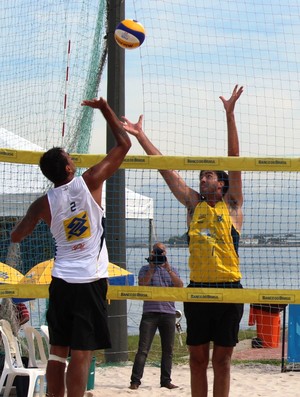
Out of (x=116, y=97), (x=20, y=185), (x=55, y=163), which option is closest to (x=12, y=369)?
(x=55, y=163)

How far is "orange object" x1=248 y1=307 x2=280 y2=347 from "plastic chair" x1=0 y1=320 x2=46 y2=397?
4340 mm

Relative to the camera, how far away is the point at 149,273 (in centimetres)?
977

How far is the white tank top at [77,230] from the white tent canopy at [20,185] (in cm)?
291

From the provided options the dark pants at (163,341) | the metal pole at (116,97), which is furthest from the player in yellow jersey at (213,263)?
the metal pole at (116,97)

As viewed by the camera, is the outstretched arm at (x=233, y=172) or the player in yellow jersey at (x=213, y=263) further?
the outstretched arm at (x=233, y=172)

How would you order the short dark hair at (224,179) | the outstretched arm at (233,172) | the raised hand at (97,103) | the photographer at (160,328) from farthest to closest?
the photographer at (160,328) → the short dark hair at (224,179) → the outstretched arm at (233,172) → the raised hand at (97,103)

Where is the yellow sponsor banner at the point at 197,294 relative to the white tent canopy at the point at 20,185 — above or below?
below

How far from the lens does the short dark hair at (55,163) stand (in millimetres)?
5684

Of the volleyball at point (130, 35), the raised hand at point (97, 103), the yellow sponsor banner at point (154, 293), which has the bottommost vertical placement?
the yellow sponsor banner at point (154, 293)

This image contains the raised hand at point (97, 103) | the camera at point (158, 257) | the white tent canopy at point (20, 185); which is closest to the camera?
the raised hand at point (97, 103)

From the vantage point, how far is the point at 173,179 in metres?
6.76

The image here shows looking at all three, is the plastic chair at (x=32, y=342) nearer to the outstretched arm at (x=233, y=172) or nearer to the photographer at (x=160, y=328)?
the photographer at (x=160, y=328)

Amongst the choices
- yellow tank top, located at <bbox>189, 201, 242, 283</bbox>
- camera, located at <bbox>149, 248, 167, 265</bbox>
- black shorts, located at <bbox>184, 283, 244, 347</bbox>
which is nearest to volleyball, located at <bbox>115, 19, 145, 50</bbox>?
yellow tank top, located at <bbox>189, 201, 242, 283</bbox>

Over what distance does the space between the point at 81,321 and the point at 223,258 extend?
1311 millimetres
